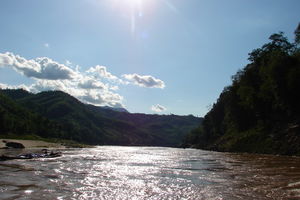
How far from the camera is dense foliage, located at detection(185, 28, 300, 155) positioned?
181 ft

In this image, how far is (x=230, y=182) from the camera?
62.2 ft

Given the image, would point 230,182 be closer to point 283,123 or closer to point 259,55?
point 283,123

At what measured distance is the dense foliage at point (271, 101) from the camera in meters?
55.1

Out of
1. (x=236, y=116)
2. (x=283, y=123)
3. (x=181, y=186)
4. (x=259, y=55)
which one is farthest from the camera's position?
(x=236, y=116)

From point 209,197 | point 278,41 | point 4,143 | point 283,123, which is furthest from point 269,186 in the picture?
point 4,143

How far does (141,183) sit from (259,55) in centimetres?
7692

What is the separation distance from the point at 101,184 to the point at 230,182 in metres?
8.37

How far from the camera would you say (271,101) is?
71312mm

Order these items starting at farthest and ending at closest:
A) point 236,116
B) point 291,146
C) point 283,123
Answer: point 236,116 < point 283,123 < point 291,146

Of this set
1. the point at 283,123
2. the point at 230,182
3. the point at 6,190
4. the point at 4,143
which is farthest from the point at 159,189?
the point at 4,143

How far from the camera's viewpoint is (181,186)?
17656mm

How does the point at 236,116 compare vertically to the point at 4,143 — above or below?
above

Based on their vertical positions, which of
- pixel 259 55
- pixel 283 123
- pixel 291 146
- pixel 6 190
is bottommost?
pixel 6 190

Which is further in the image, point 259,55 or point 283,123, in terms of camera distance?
point 259,55
